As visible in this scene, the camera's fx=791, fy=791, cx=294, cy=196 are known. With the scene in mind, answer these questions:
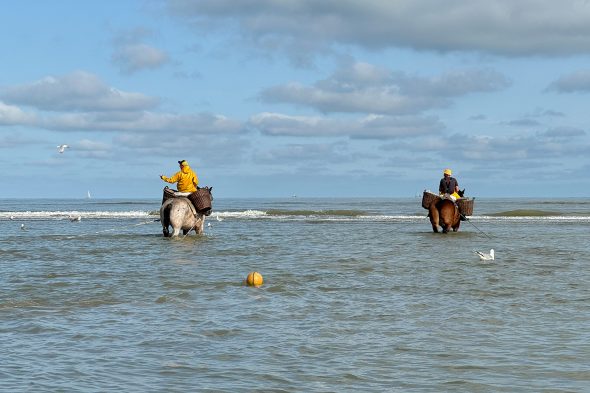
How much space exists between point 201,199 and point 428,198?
813cm

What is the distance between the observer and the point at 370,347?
8195 millimetres

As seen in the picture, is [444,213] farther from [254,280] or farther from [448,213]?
[254,280]

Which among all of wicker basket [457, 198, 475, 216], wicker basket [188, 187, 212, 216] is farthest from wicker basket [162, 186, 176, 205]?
wicker basket [457, 198, 475, 216]

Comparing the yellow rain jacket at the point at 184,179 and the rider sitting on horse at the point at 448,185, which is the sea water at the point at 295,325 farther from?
the rider sitting on horse at the point at 448,185

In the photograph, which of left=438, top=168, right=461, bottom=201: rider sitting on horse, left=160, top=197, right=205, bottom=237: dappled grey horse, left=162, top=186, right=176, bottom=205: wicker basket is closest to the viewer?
left=160, top=197, right=205, bottom=237: dappled grey horse

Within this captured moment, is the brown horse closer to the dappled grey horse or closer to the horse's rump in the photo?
the horse's rump

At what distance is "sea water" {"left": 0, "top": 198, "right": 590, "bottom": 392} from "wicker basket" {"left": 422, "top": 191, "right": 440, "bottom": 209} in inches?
367

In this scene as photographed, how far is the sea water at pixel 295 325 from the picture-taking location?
6938 millimetres

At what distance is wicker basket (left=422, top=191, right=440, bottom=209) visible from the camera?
88.9 ft

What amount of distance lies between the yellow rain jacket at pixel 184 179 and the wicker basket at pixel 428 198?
26.5 ft

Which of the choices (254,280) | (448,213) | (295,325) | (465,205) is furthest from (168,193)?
(295,325)

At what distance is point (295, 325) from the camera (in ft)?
30.9

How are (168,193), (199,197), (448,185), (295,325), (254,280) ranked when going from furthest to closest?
(448,185), (168,193), (199,197), (254,280), (295,325)

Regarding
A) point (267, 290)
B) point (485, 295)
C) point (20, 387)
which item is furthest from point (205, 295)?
point (20, 387)
